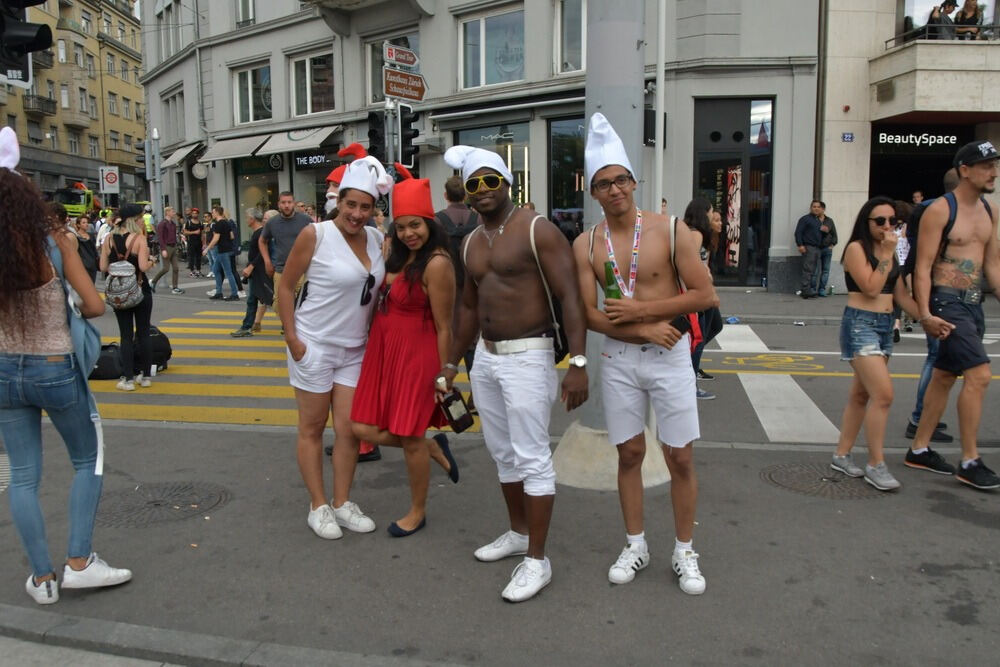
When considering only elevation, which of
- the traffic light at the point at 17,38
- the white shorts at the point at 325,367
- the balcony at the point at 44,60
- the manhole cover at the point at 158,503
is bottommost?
the manhole cover at the point at 158,503

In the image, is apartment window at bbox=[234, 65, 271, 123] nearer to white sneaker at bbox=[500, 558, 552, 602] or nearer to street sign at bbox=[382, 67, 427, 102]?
street sign at bbox=[382, 67, 427, 102]

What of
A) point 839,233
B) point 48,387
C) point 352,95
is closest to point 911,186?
point 839,233

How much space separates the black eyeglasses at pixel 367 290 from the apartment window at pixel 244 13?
23846mm

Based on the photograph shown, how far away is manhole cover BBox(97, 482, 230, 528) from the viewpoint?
14.9 feet

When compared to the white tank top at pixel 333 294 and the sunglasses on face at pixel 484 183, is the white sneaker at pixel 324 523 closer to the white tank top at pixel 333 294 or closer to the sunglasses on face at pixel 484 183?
the white tank top at pixel 333 294

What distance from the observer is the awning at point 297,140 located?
22.8 meters

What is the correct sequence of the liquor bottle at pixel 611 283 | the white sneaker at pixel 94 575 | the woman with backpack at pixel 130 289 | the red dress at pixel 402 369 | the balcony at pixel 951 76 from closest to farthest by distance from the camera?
the liquor bottle at pixel 611 283 < the white sneaker at pixel 94 575 < the red dress at pixel 402 369 < the woman with backpack at pixel 130 289 < the balcony at pixel 951 76

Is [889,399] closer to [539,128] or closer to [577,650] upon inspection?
[577,650]

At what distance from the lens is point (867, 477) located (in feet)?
16.1

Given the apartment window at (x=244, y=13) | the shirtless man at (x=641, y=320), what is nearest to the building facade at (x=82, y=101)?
the apartment window at (x=244, y=13)

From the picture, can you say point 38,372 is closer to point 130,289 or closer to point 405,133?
point 130,289

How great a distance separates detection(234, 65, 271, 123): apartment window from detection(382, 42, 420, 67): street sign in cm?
1420

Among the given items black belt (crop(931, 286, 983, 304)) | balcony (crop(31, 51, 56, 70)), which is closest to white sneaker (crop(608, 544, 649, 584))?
black belt (crop(931, 286, 983, 304))

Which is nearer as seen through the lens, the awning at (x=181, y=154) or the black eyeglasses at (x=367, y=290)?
the black eyeglasses at (x=367, y=290)
